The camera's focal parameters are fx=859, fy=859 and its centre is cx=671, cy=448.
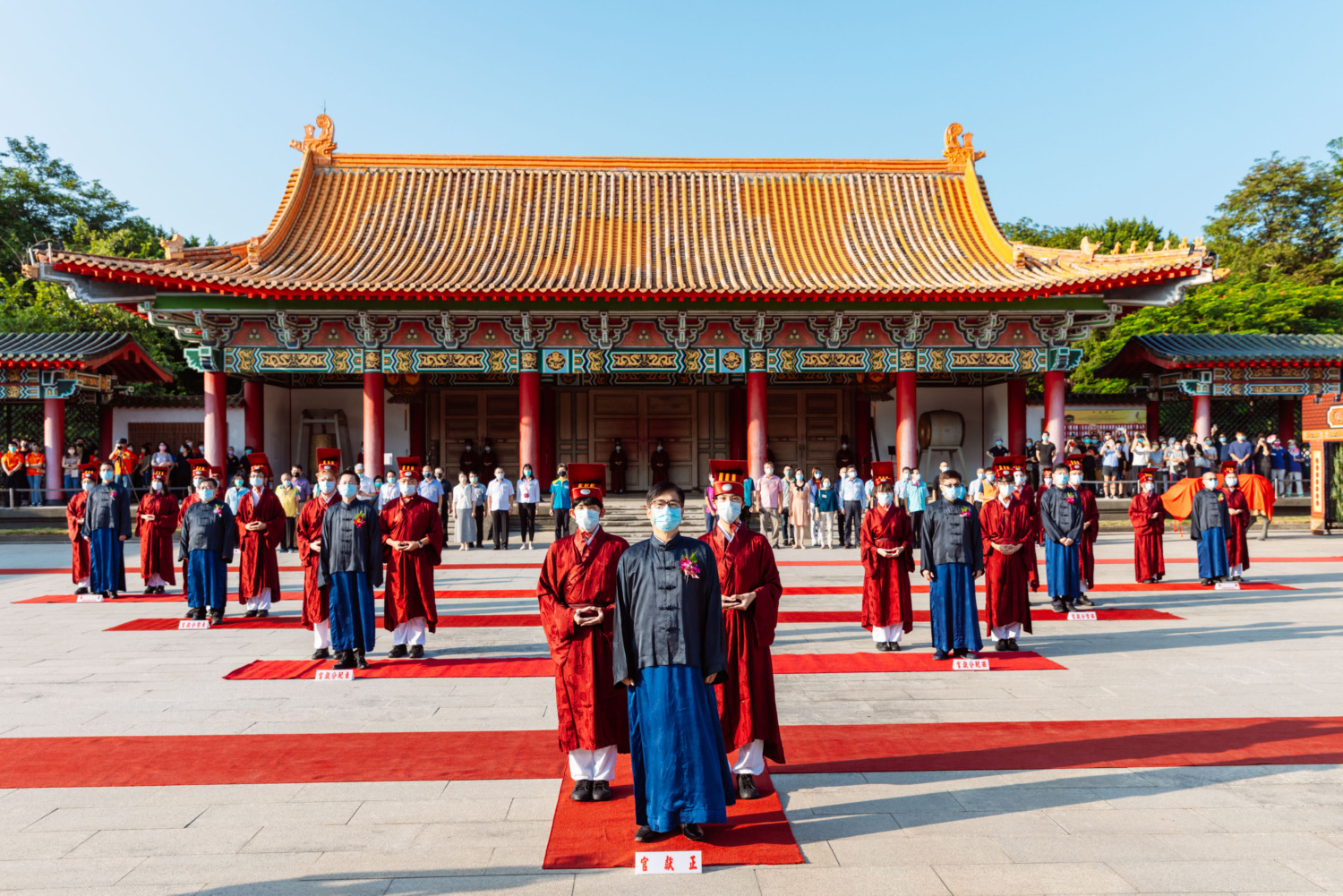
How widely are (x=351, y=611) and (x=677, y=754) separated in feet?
13.2

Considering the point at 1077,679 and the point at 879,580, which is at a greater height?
the point at 879,580

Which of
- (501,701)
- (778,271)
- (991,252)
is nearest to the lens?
(501,701)

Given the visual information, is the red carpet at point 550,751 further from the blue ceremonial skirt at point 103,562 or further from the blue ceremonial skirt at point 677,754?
the blue ceremonial skirt at point 103,562

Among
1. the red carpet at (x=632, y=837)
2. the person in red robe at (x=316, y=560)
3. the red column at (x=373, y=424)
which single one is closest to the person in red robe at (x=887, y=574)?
the red carpet at (x=632, y=837)

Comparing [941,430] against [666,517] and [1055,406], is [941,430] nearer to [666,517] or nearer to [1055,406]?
[1055,406]

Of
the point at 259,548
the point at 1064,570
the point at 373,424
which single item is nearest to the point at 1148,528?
the point at 1064,570

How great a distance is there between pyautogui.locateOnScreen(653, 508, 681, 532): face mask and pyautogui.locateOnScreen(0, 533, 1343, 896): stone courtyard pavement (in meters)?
1.37

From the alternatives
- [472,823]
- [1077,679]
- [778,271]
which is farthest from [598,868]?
[778,271]

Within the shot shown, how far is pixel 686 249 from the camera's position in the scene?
57.5ft

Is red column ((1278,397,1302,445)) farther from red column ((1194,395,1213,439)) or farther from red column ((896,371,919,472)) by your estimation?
red column ((896,371,919,472))

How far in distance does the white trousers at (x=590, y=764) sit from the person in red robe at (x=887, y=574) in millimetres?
3706

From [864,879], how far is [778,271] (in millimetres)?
14206

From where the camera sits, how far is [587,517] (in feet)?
14.5

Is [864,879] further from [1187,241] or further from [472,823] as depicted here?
[1187,241]
